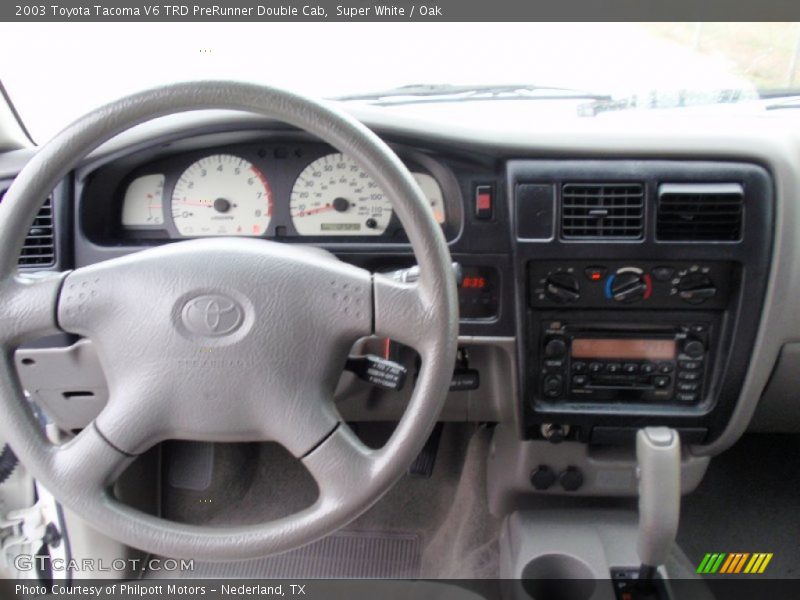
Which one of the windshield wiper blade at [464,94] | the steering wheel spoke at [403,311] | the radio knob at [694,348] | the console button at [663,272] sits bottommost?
the radio knob at [694,348]

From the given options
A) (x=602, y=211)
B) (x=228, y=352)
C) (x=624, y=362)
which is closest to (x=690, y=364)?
(x=624, y=362)

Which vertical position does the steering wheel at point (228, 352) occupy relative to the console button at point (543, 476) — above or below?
above

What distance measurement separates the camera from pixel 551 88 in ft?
5.31

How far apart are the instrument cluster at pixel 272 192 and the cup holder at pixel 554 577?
2.59ft

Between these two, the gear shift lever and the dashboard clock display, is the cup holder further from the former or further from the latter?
the dashboard clock display

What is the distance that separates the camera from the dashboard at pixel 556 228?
4.31ft

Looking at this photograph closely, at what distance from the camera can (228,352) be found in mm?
1020

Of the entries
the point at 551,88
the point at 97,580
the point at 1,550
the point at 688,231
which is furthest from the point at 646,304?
the point at 1,550

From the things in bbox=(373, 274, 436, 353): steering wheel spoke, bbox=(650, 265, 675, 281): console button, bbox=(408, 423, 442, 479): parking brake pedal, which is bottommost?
bbox=(408, 423, 442, 479): parking brake pedal

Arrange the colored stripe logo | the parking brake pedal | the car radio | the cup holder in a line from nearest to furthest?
the car radio → the cup holder → the parking brake pedal → the colored stripe logo

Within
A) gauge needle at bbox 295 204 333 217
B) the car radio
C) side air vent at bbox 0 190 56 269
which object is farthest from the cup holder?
side air vent at bbox 0 190 56 269

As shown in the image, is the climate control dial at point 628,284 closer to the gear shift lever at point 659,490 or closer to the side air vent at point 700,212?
the side air vent at point 700,212

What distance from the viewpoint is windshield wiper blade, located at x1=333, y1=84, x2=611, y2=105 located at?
63.4 inches

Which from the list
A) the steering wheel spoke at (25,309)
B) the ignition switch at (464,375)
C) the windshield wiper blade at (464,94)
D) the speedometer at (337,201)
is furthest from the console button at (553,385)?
the steering wheel spoke at (25,309)
